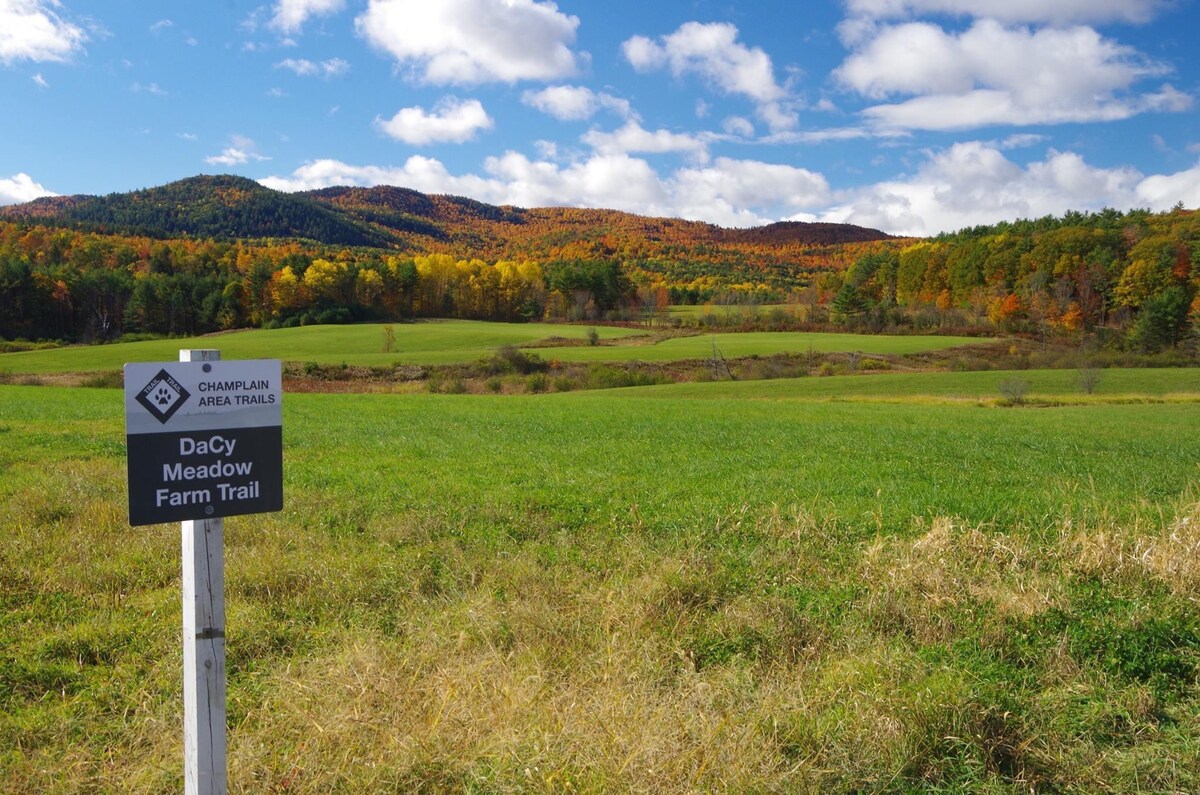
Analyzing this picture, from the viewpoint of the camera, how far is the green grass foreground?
14.3 ft

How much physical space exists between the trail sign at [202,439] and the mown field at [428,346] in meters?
60.6

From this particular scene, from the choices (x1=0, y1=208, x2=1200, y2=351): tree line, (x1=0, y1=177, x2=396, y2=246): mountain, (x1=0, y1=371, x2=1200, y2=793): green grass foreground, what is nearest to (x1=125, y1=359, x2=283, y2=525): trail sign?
(x1=0, y1=371, x2=1200, y2=793): green grass foreground

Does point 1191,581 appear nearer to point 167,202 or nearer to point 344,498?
point 344,498

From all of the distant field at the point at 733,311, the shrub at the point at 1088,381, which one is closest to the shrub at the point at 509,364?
the shrub at the point at 1088,381

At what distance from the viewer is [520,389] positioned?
5350cm

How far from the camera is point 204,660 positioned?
12.2ft

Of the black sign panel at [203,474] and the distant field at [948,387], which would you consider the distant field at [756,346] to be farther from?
the black sign panel at [203,474]

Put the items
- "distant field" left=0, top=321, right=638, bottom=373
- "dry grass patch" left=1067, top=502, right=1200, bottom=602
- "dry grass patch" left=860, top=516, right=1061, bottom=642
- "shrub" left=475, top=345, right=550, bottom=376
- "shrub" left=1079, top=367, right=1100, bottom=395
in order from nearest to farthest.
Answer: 1. "dry grass patch" left=860, top=516, right=1061, bottom=642
2. "dry grass patch" left=1067, top=502, right=1200, bottom=602
3. "shrub" left=1079, top=367, right=1100, bottom=395
4. "shrub" left=475, top=345, right=550, bottom=376
5. "distant field" left=0, top=321, right=638, bottom=373

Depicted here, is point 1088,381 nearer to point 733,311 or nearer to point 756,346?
point 756,346

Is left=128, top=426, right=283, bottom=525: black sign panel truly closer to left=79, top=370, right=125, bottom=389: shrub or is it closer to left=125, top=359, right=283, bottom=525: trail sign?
left=125, top=359, right=283, bottom=525: trail sign

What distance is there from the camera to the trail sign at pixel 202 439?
3.43 meters

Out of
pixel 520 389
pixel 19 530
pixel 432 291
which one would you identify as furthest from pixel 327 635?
pixel 432 291

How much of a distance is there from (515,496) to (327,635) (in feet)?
16.7

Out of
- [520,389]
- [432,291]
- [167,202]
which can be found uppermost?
[167,202]
